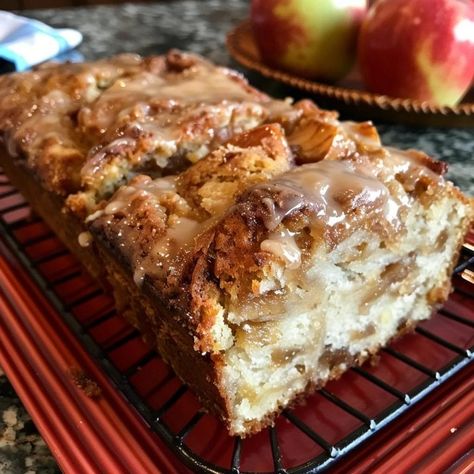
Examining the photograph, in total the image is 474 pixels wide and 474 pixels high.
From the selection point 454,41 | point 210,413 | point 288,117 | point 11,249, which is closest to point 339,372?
point 210,413

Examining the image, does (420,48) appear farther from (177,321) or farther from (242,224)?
(177,321)

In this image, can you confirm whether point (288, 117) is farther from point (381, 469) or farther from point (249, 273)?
point (381, 469)

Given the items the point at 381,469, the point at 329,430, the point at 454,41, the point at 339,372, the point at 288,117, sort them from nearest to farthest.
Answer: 1. the point at 381,469
2. the point at 329,430
3. the point at 339,372
4. the point at 288,117
5. the point at 454,41

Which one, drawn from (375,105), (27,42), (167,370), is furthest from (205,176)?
(27,42)

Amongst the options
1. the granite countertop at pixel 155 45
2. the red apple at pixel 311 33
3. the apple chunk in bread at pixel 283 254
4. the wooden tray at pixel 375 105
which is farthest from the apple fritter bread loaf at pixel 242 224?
the red apple at pixel 311 33

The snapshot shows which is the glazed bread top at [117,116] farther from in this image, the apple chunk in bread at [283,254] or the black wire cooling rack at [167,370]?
the black wire cooling rack at [167,370]

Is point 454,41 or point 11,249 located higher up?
point 454,41
